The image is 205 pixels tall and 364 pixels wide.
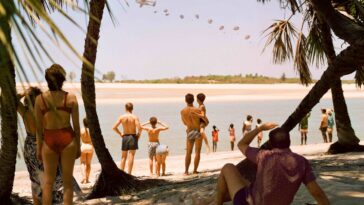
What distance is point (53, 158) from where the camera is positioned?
171 inches

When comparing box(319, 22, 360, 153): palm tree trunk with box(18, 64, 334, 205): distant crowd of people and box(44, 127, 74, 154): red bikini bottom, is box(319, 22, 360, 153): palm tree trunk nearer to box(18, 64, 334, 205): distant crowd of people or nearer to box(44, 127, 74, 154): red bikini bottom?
box(18, 64, 334, 205): distant crowd of people

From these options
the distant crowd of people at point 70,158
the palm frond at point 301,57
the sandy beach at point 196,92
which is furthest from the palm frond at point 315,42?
the sandy beach at point 196,92

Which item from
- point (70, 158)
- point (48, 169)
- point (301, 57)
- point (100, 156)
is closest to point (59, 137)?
point (70, 158)

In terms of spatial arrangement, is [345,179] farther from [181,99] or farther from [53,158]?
[181,99]

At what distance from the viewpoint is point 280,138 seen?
11.3 feet

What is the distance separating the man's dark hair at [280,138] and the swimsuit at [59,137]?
5.70ft

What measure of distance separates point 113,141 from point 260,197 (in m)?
21.9

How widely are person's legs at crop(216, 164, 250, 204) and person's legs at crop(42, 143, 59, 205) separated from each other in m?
1.38

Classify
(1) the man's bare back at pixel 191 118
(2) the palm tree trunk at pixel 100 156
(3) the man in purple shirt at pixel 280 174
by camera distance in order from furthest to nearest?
1. (1) the man's bare back at pixel 191 118
2. (2) the palm tree trunk at pixel 100 156
3. (3) the man in purple shirt at pixel 280 174

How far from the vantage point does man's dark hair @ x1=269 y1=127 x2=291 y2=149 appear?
3.43m

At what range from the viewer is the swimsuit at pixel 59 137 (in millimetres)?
4270

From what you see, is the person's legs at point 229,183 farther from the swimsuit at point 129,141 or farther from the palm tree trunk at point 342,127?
the palm tree trunk at point 342,127

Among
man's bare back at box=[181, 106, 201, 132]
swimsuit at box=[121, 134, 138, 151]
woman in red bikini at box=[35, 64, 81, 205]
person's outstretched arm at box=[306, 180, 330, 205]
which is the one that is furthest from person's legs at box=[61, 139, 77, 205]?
swimsuit at box=[121, 134, 138, 151]

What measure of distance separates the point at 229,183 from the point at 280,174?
0.63m
